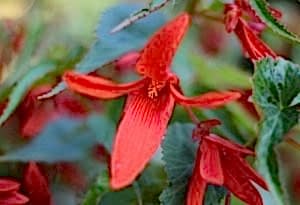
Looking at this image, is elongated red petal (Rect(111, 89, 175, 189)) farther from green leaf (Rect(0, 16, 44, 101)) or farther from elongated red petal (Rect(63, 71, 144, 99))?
green leaf (Rect(0, 16, 44, 101))


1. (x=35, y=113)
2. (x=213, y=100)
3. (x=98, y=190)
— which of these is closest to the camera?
(x=213, y=100)

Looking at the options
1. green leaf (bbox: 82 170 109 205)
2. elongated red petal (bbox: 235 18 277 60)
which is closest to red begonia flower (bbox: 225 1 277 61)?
elongated red petal (bbox: 235 18 277 60)

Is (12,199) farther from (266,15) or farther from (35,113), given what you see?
(266,15)

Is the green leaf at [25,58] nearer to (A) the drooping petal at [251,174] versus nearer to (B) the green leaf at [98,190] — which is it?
(B) the green leaf at [98,190]

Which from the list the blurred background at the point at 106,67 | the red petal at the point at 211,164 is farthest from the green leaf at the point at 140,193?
the red petal at the point at 211,164

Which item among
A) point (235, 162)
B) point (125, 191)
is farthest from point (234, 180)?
point (125, 191)

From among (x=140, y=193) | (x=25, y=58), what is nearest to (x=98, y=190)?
(x=140, y=193)
